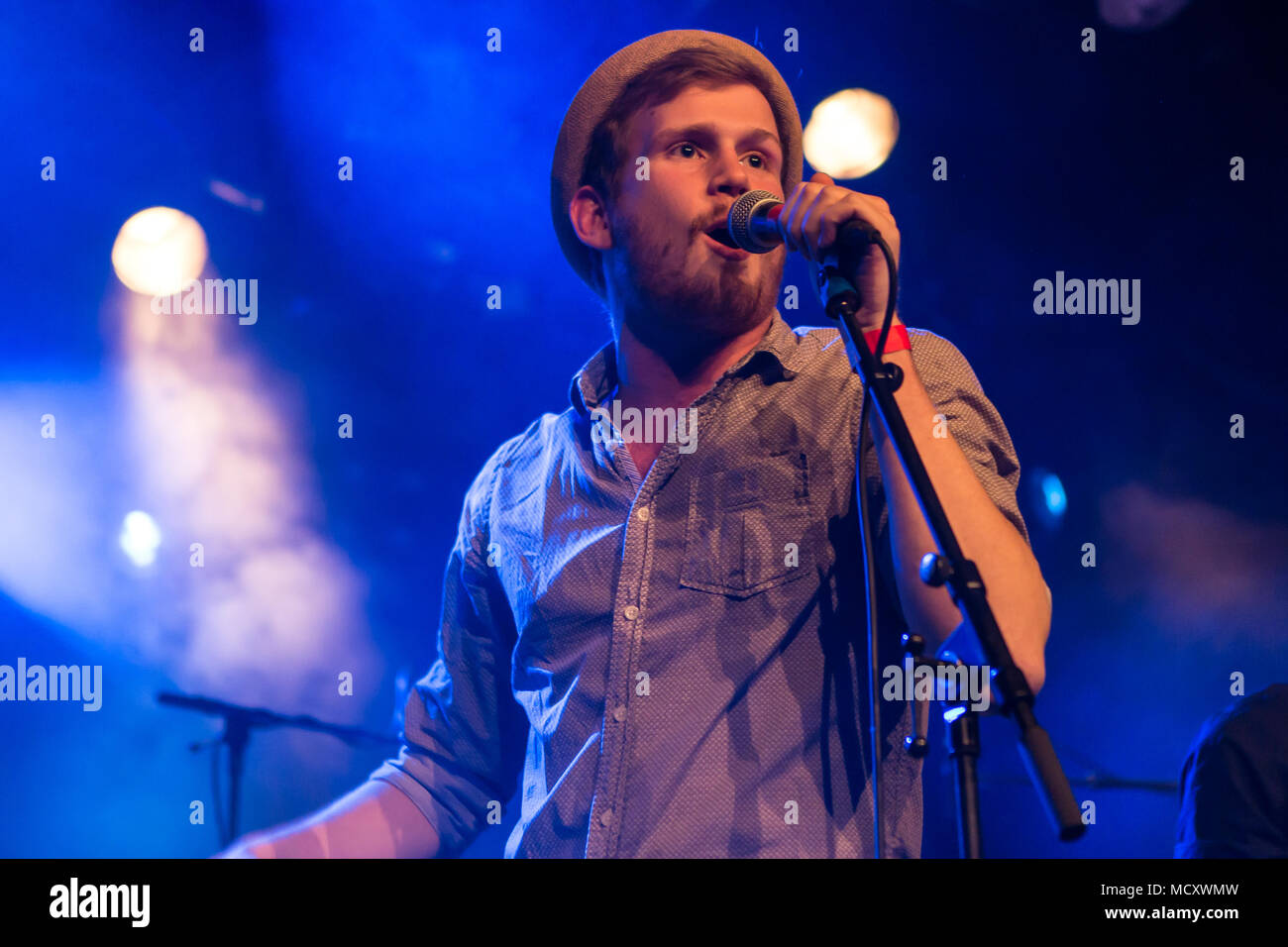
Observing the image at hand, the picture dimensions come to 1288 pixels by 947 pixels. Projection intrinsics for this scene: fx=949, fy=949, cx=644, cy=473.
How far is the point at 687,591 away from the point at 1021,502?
2.65 metres

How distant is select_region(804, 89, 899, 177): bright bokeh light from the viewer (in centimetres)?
342

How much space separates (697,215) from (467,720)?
1241 mm

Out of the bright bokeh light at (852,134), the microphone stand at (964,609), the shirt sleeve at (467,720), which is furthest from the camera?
the bright bokeh light at (852,134)

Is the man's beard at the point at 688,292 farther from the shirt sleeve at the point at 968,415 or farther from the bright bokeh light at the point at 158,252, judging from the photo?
the bright bokeh light at the point at 158,252

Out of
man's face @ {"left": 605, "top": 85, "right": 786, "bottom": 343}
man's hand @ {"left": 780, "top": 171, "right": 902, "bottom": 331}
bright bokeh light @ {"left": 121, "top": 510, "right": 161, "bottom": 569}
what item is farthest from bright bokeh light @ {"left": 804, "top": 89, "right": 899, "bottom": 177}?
bright bokeh light @ {"left": 121, "top": 510, "right": 161, "bottom": 569}

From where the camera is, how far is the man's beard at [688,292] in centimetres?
201

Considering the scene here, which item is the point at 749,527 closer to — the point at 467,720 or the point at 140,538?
the point at 467,720

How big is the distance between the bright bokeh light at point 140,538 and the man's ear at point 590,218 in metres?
2.43

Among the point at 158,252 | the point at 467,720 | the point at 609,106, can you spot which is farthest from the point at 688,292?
the point at 158,252

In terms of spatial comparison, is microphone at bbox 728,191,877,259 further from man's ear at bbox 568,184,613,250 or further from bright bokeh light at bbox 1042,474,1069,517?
bright bokeh light at bbox 1042,474,1069,517

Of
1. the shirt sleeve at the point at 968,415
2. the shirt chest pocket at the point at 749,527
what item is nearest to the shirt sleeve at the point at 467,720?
the shirt chest pocket at the point at 749,527

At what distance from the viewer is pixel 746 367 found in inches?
79.8
